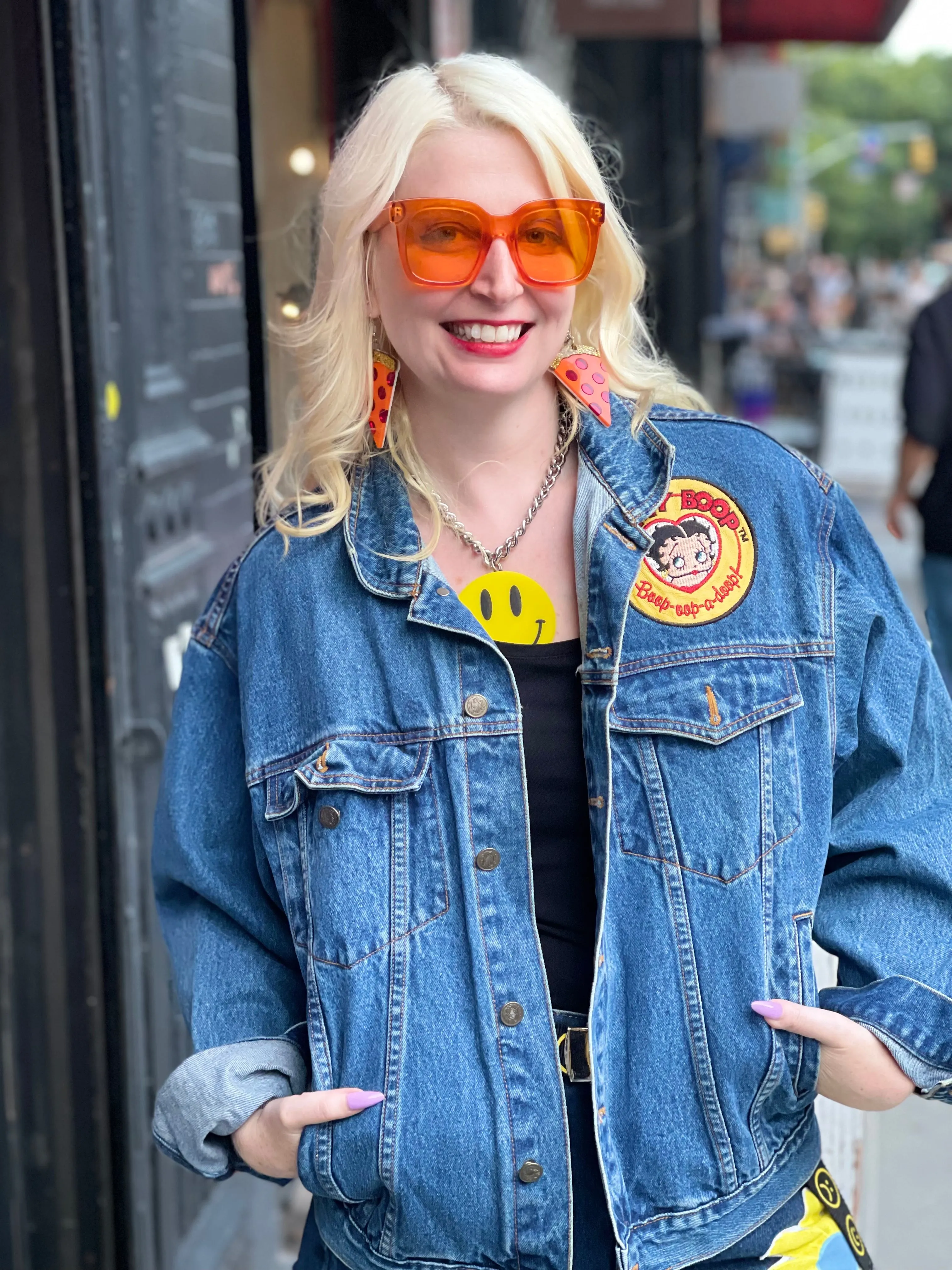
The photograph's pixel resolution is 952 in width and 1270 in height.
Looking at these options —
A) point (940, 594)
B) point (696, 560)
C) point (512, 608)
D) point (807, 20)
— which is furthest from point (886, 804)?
point (807, 20)

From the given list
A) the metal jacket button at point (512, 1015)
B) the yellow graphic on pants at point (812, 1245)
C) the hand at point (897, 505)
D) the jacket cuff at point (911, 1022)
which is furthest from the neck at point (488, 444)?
the hand at point (897, 505)

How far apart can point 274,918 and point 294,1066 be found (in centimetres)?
17

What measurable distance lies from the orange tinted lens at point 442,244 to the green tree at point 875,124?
68.5 m

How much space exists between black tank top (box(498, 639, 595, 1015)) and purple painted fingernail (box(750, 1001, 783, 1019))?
0.58 ft

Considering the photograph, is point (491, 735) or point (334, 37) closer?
point (491, 735)

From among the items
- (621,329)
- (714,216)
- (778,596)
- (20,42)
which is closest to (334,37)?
(20,42)

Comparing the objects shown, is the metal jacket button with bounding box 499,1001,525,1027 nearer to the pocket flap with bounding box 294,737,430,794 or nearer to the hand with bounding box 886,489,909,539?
the pocket flap with bounding box 294,737,430,794

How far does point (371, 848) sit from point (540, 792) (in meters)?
0.19

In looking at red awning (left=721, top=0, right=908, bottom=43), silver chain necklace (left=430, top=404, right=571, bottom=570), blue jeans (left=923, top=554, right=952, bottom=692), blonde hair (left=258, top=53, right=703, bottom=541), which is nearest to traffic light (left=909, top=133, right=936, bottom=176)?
red awning (left=721, top=0, right=908, bottom=43)

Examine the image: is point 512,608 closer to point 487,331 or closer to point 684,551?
point 684,551

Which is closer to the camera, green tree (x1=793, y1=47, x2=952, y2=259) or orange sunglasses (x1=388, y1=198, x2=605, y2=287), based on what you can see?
orange sunglasses (x1=388, y1=198, x2=605, y2=287)

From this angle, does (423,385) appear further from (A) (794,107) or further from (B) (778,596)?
(A) (794,107)

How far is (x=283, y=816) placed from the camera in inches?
60.6

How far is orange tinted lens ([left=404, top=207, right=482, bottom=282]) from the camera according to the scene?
4.94 ft
